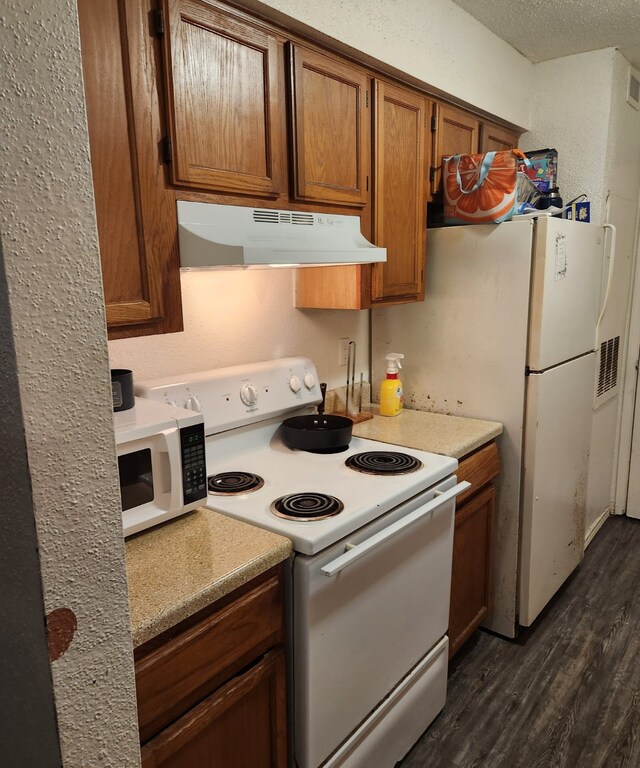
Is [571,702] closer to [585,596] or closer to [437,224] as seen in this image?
[585,596]

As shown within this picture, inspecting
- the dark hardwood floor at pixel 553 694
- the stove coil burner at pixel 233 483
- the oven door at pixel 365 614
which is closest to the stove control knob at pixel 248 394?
the stove coil burner at pixel 233 483

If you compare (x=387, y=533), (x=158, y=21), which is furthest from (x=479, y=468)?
(x=158, y=21)

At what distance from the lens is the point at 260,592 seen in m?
1.23

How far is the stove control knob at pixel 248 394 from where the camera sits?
1.84m

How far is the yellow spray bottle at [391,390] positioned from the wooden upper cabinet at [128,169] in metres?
1.17

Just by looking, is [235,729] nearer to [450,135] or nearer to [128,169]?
[128,169]

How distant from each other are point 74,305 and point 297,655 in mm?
1013

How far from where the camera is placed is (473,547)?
2.13 metres

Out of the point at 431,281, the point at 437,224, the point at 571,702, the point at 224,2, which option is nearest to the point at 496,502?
the point at 571,702

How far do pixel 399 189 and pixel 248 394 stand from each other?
91 cm

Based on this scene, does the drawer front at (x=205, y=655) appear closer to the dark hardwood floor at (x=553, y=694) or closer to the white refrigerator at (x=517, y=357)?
the dark hardwood floor at (x=553, y=694)

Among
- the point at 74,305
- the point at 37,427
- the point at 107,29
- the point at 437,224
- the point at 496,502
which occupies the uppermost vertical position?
the point at 107,29

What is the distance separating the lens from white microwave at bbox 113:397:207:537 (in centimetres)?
126

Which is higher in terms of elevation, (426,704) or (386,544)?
(386,544)
